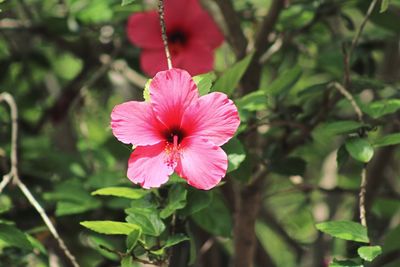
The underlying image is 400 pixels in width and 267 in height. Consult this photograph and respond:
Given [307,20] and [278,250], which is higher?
[307,20]

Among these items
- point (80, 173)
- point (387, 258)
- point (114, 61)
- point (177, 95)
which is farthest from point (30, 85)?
point (177, 95)

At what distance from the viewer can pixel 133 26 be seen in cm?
148

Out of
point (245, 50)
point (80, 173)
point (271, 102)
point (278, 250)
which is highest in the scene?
point (245, 50)

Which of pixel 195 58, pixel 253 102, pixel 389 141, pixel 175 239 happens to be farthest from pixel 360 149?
pixel 195 58

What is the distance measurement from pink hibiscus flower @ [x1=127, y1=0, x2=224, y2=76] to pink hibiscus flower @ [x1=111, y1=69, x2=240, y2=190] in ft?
1.50

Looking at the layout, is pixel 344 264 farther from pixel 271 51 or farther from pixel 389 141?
pixel 271 51

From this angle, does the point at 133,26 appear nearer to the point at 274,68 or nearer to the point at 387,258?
the point at 274,68

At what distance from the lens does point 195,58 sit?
1.52 metres

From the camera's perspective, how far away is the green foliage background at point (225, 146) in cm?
108

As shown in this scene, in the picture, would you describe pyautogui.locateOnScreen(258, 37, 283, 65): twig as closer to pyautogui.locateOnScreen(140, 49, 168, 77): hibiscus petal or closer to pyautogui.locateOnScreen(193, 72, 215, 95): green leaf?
pyautogui.locateOnScreen(140, 49, 168, 77): hibiscus petal

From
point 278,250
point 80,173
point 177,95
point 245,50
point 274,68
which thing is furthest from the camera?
point 278,250

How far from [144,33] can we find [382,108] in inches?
20.3

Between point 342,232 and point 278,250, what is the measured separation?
165cm

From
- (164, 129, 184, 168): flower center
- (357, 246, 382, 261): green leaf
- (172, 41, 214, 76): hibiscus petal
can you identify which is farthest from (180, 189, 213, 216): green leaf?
(172, 41, 214, 76): hibiscus petal
